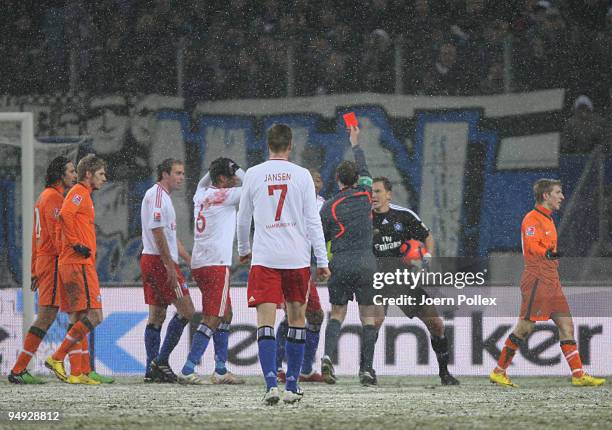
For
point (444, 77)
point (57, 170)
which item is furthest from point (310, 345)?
point (444, 77)

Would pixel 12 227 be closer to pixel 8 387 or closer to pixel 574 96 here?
pixel 8 387

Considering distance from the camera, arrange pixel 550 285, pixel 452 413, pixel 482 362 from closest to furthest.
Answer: pixel 452 413 → pixel 550 285 → pixel 482 362

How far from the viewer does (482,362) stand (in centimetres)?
1059

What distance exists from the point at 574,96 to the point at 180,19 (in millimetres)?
5019

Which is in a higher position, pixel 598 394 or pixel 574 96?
pixel 574 96

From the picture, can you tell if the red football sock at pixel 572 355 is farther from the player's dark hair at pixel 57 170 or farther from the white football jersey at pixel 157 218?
the player's dark hair at pixel 57 170

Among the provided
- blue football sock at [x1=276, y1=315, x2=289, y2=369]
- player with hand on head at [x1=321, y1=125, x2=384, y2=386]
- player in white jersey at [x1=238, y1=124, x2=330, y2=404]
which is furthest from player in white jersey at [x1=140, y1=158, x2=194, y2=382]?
player in white jersey at [x1=238, y1=124, x2=330, y2=404]

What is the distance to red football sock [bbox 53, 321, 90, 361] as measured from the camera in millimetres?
8758

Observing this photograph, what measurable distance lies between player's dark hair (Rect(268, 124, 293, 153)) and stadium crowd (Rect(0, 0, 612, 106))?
7759 millimetres

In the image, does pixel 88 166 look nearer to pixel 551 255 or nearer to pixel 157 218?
pixel 157 218

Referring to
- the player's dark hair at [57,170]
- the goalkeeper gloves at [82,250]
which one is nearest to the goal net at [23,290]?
the player's dark hair at [57,170]

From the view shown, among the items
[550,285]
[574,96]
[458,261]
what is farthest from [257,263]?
[574,96]

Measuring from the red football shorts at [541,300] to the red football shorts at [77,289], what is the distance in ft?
10.7

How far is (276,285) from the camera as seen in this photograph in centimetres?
657
